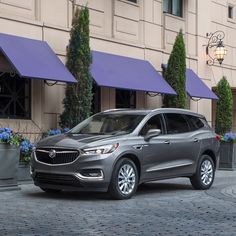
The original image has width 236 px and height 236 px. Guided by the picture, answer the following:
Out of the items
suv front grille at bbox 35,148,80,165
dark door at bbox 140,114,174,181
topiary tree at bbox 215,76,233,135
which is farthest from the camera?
topiary tree at bbox 215,76,233,135

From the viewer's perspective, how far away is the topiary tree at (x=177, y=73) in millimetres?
19672

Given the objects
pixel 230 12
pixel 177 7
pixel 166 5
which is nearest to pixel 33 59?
pixel 166 5

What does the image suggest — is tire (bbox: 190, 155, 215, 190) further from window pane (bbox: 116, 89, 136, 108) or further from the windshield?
window pane (bbox: 116, 89, 136, 108)

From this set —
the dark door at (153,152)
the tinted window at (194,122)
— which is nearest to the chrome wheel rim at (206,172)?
the tinted window at (194,122)

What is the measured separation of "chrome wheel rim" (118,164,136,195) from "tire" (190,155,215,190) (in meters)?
2.24

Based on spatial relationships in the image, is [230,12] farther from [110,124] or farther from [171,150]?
[110,124]

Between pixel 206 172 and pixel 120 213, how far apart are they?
4310 mm

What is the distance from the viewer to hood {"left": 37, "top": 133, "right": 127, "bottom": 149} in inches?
417

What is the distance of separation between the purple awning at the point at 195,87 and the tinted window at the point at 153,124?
8.29m

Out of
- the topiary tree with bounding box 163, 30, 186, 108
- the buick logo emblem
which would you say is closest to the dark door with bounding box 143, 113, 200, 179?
the buick logo emblem

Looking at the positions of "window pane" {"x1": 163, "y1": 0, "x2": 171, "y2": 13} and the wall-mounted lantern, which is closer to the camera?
"window pane" {"x1": 163, "y1": 0, "x2": 171, "y2": 13}

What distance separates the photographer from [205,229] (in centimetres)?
799

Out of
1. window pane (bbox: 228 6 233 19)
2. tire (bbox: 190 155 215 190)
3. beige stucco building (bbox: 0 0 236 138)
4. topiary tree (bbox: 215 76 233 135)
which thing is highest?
window pane (bbox: 228 6 233 19)

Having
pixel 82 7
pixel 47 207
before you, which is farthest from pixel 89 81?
pixel 47 207
